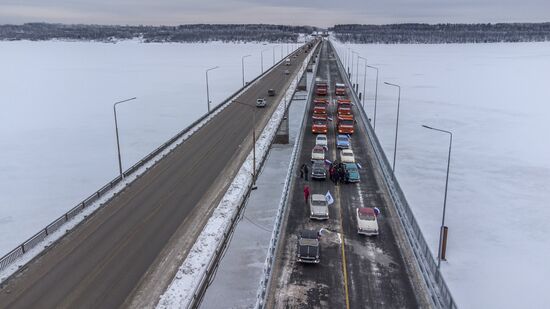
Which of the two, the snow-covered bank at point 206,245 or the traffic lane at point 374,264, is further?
the traffic lane at point 374,264

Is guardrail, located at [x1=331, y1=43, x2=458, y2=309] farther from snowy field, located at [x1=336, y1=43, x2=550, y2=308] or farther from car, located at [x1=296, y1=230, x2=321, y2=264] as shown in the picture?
car, located at [x1=296, y1=230, x2=321, y2=264]

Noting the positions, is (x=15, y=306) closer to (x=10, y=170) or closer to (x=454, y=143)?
(x=10, y=170)

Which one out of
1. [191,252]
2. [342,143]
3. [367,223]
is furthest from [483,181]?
[191,252]

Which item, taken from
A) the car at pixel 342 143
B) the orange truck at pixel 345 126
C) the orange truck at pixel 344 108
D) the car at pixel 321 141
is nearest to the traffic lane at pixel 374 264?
the car at pixel 342 143

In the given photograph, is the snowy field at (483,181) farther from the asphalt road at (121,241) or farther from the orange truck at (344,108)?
the asphalt road at (121,241)

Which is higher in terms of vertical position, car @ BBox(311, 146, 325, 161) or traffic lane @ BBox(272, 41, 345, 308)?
car @ BBox(311, 146, 325, 161)

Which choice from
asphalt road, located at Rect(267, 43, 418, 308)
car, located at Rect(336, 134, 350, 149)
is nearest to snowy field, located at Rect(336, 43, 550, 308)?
asphalt road, located at Rect(267, 43, 418, 308)

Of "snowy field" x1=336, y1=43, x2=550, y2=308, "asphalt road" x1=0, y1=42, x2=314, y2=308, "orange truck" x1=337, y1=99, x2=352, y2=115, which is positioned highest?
"orange truck" x1=337, y1=99, x2=352, y2=115
